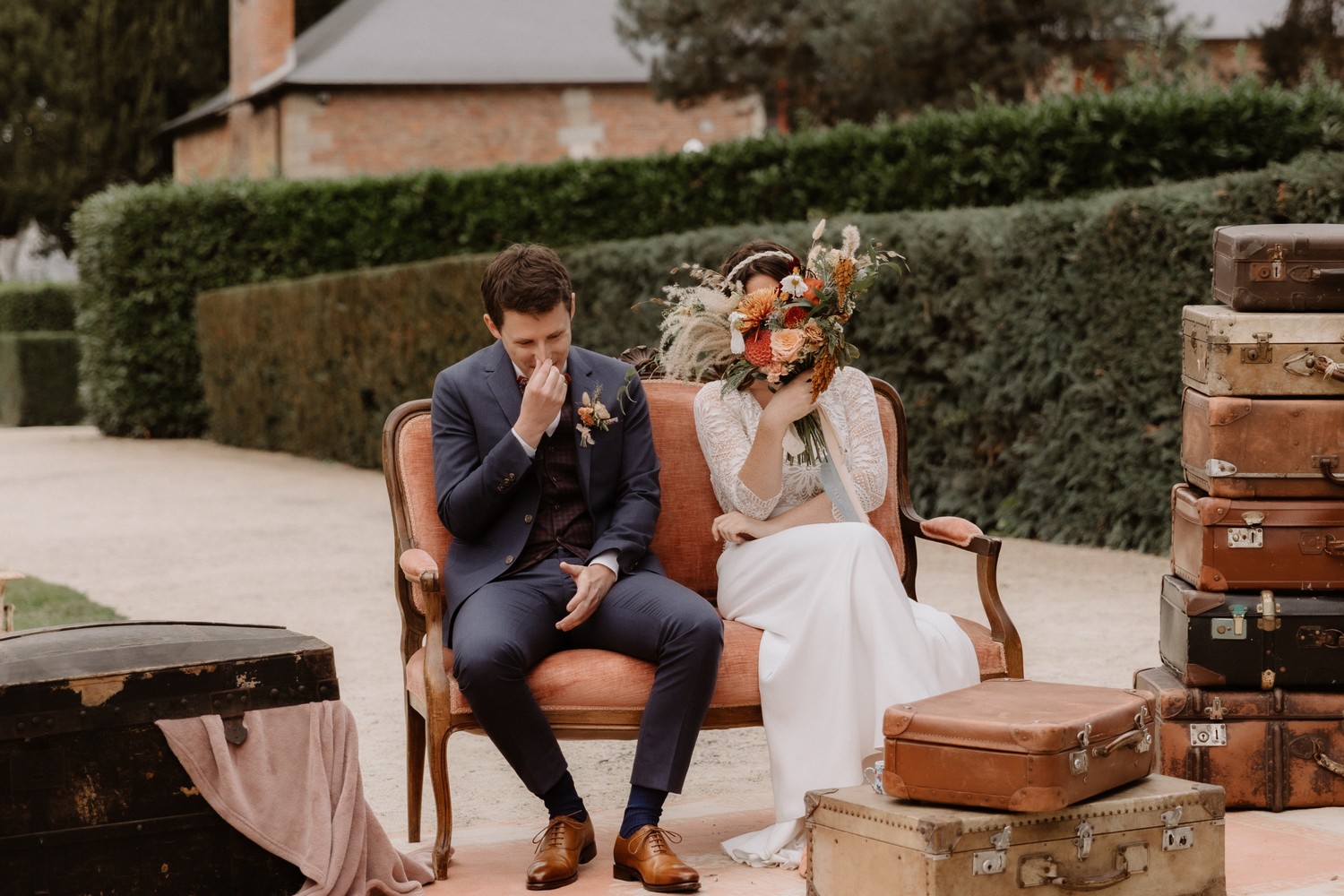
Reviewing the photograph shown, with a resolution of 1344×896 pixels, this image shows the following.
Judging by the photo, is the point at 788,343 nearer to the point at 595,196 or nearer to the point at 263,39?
the point at 595,196

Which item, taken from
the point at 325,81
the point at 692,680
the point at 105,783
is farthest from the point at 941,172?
the point at 325,81

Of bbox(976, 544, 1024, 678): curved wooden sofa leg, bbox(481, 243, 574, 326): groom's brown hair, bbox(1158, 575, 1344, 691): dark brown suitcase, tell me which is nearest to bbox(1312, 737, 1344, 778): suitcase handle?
bbox(1158, 575, 1344, 691): dark brown suitcase

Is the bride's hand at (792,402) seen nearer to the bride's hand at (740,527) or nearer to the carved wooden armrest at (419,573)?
the bride's hand at (740,527)

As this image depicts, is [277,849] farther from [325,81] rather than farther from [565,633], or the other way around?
[325,81]

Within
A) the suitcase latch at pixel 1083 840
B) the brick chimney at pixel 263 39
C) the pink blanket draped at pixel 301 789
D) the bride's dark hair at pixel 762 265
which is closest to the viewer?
the suitcase latch at pixel 1083 840

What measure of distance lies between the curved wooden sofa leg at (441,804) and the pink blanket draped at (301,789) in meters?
0.18

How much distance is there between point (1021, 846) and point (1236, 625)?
4.69 feet

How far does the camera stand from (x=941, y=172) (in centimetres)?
1349

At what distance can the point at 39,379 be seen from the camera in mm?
29797

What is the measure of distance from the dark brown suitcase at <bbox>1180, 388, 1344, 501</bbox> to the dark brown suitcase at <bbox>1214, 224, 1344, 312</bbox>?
0.29 m

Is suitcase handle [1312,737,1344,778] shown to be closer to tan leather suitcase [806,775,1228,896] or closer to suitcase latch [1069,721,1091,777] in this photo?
tan leather suitcase [806,775,1228,896]

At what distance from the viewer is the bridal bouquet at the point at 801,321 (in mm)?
4527

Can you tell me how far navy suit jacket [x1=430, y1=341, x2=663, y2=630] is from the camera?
437 centimetres

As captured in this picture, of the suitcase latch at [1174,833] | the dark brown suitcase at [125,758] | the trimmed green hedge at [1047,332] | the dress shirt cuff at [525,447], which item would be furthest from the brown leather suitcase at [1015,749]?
the trimmed green hedge at [1047,332]
